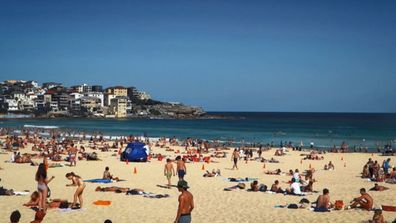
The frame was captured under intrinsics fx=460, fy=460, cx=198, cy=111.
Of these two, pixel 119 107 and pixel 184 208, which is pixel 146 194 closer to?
pixel 184 208

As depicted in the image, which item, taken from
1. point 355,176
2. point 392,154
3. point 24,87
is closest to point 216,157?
point 355,176

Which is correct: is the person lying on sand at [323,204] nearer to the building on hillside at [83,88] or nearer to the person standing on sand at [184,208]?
the person standing on sand at [184,208]

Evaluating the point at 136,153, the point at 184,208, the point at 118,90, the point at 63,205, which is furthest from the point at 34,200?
the point at 118,90

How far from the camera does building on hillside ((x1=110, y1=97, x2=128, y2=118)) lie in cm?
14375

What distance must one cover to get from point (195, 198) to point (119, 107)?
132 meters

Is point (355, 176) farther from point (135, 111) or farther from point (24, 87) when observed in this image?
point (24, 87)

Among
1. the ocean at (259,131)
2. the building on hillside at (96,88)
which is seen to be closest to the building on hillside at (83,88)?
the building on hillside at (96,88)

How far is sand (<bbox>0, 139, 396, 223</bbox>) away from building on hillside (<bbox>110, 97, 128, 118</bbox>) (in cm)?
12069

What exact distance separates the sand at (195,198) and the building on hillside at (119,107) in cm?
12069

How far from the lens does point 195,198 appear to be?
14.9 meters

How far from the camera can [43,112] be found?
13738cm

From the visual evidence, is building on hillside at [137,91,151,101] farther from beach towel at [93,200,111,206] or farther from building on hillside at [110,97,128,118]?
beach towel at [93,200,111,206]

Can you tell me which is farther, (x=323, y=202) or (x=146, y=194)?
(x=146, y=194)

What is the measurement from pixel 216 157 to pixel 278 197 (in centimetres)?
1715
